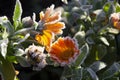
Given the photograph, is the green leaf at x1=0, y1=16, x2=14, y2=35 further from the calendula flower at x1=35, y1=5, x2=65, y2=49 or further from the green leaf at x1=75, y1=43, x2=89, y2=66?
the green leaf at x1=75, y1=43, x2=89, y2=66

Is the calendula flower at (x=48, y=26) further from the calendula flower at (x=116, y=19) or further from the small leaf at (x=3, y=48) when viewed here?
the calendula flower at (x=116, y=19)

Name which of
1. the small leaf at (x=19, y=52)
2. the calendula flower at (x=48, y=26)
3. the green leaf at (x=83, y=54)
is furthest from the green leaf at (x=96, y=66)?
the small leaf at (x=19, y=52)

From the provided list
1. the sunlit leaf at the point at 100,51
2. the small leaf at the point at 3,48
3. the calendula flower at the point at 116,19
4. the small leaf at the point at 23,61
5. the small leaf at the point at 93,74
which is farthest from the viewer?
the sunlit leaf at the point at 100,51

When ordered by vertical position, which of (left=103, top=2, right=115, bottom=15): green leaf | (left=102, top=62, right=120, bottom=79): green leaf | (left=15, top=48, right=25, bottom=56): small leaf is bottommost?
(left=102, top=62, right=120, bottom=79): green leaf

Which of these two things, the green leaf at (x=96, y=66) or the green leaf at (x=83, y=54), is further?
the green leaf at (x=96, y=66)

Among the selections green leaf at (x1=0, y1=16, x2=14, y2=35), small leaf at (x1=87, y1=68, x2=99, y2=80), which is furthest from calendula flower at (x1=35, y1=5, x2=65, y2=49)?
small leaf at (x1=87, y1=68, x2=99, y2=80)

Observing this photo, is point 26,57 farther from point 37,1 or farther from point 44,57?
point 37,1

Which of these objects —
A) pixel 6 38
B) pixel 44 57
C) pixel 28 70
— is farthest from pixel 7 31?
pixel 28 70

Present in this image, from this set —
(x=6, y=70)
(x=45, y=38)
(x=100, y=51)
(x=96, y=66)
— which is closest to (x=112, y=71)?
(x=96, y=66)

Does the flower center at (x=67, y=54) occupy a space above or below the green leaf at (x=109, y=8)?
below
